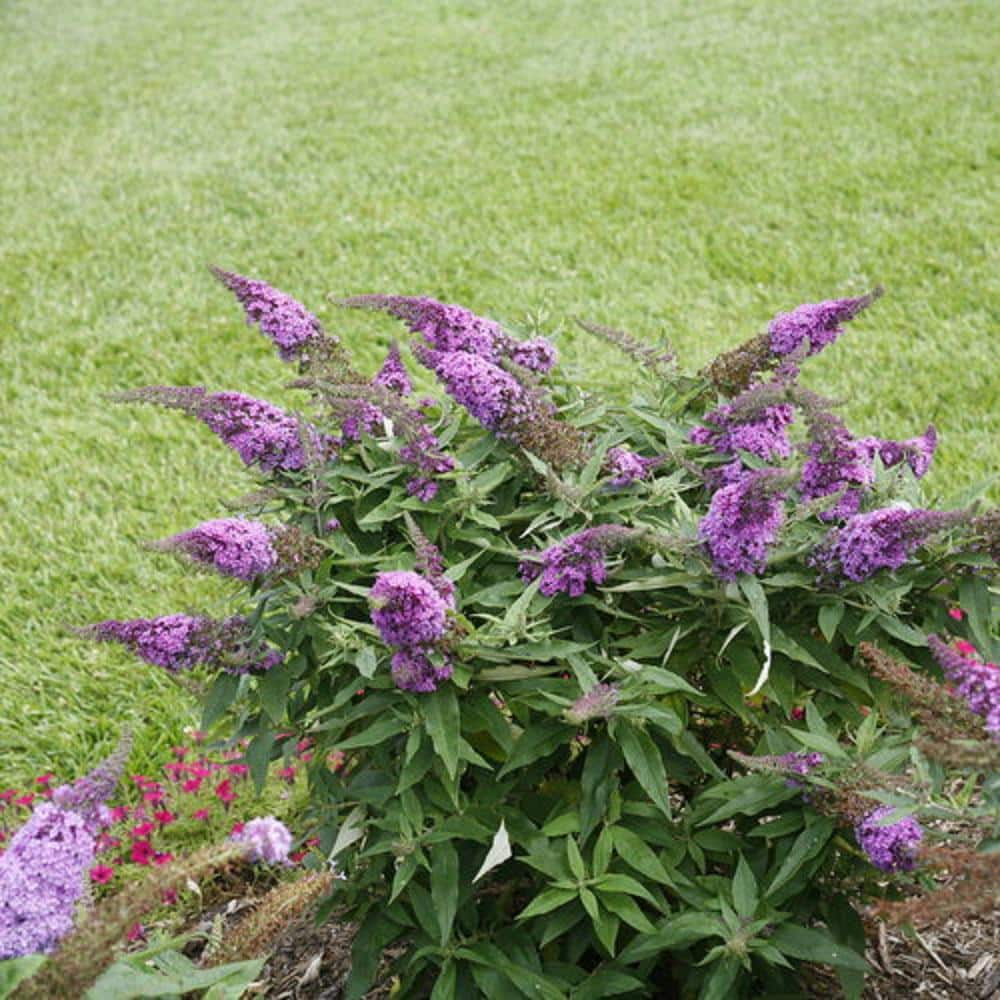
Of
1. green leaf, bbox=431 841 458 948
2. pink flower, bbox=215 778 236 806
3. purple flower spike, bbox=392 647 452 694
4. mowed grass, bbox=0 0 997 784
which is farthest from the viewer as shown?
mowed grass, bbox=0 0 997 784

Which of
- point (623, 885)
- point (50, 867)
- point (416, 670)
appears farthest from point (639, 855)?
point (50, 867)

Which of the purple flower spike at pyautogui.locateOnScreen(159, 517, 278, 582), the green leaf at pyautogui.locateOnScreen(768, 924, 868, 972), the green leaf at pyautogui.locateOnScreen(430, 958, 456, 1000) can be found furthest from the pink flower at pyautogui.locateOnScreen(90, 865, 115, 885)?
the green leaf at pyautogui.locateOnScreen(768, 924, 868, 972)

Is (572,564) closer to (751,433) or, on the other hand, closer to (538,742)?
(538,742)

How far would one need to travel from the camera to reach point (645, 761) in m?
2.32

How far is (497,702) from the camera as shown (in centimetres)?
270

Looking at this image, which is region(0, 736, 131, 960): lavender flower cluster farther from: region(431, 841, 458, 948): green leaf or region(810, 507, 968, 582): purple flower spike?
region(810, 507, 968, 582): purple flower spike

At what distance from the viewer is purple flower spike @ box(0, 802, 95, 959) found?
1.85 metres

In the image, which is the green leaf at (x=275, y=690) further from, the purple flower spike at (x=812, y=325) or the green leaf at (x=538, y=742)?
the purple flower spike at (x=812, y=325)

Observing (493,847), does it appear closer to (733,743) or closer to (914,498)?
(733,743)

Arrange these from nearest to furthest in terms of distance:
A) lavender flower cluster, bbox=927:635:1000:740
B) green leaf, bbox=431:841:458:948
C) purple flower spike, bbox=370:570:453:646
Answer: lavender flower cluster, bbox=927:635:1000:740 → purple flower spike, bbox=370:570:453:646 → green leaf, bbox=431:841:458:948

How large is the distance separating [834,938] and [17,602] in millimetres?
3427

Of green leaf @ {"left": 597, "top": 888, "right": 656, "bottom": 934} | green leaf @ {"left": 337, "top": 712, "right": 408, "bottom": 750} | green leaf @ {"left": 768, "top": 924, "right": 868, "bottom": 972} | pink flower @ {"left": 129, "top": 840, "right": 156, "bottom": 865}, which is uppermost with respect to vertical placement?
green leaf @ {"left": 337, "top": 712, "right": 408, "bottom": 750}

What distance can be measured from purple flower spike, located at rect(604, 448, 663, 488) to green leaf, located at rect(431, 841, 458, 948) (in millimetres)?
751

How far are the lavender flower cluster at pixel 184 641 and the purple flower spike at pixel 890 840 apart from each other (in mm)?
1111
